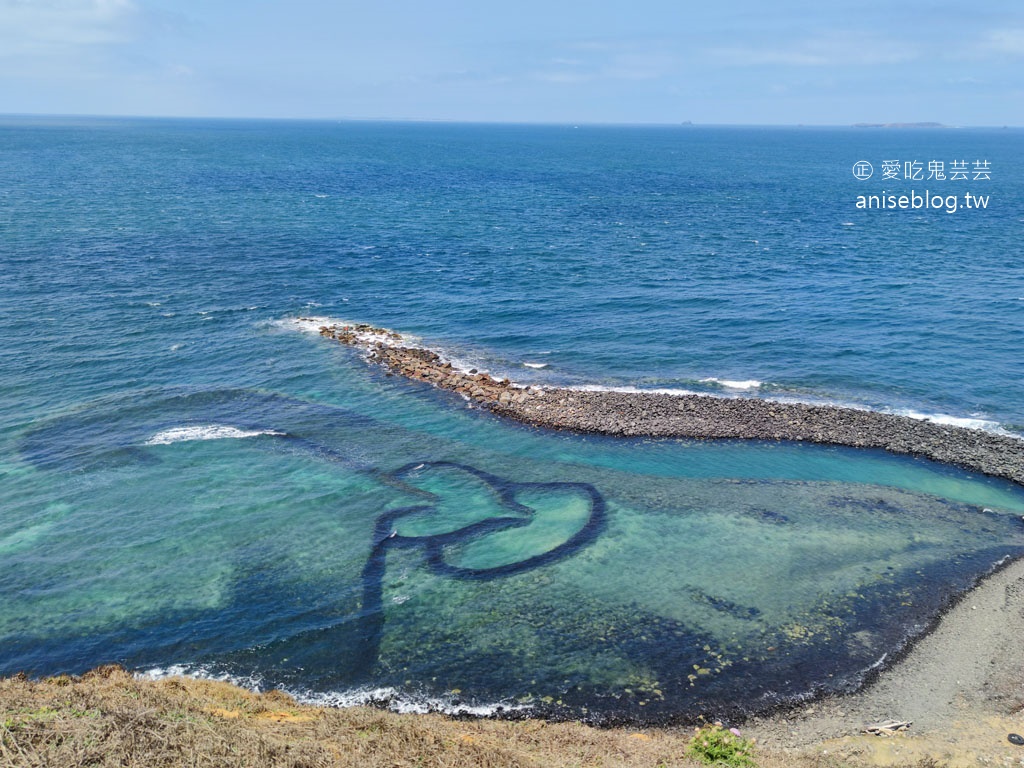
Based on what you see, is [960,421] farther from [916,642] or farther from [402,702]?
[402,702]

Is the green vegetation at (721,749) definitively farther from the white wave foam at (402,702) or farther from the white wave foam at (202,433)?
the white wave foam at (202,433)

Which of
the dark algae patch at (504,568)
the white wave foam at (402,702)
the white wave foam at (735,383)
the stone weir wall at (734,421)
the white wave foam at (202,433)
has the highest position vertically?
the white wave foam at (735,383)

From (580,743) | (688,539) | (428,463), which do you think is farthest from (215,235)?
(580,743)

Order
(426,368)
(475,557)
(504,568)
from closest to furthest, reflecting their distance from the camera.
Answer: (504,568)
(475,557)
(426,368)

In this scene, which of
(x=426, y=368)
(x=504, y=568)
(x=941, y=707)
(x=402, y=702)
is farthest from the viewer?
(x=426, y=368)

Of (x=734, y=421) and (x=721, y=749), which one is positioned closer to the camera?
(x=721, y=749)

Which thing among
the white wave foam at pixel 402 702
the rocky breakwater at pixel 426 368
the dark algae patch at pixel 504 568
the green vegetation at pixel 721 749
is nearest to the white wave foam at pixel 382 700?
the white wave foam at pixel 402 702

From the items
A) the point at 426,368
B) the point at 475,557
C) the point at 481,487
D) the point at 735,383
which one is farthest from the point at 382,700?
the point at 735,383

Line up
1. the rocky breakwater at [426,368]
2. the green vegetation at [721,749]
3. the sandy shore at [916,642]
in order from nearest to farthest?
the green vegetation at [721,749]
the sandy shore at [916,642]
the rocky breakwater at [426,368]
